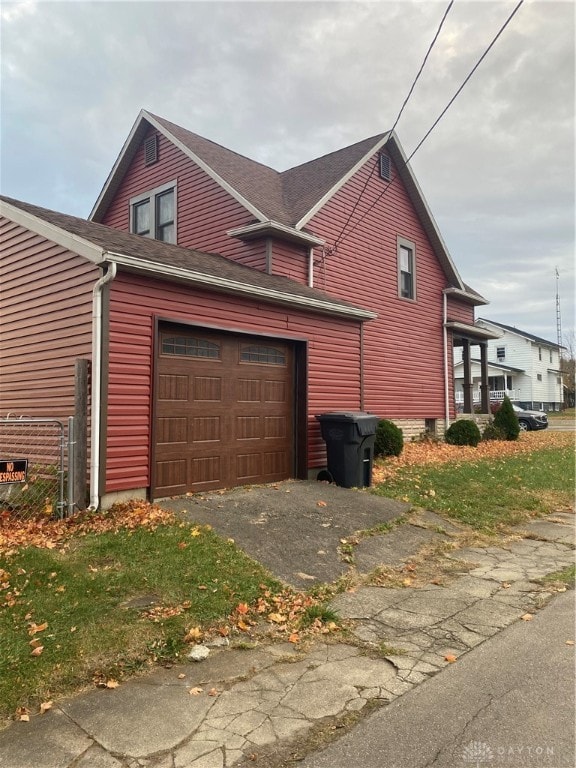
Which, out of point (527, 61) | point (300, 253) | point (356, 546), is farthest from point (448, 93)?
point (356, 546)

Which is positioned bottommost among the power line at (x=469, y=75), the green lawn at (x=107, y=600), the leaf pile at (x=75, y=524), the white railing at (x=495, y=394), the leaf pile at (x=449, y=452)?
the green lawn at (x=107, y=600)

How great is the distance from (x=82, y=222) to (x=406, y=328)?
10.7m

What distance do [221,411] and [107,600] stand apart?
4.24m

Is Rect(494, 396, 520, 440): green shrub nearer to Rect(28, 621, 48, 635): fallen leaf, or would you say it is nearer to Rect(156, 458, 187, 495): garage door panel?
Rect(156, 458, 187, 495): garage door panel

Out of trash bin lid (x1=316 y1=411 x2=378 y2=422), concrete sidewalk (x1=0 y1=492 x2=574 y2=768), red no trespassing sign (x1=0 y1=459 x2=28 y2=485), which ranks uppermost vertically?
trash bin lid (x1=316 y1=411 x2=378 y2=422)

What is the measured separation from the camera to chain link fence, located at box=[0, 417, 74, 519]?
661cm

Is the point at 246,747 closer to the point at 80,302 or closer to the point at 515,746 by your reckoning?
the point at 515,746

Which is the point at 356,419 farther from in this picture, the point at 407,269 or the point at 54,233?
the point at 407,269

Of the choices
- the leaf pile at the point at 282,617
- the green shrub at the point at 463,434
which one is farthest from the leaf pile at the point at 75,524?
the green shrub at the point at 463,434

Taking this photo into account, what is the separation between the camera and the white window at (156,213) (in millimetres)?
15031

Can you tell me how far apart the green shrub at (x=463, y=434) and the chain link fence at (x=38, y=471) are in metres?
12.5

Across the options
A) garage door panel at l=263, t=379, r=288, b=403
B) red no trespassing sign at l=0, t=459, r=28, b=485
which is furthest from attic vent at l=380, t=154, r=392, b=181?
red no trespassing sign at l=0, t=459, r=28, b=485

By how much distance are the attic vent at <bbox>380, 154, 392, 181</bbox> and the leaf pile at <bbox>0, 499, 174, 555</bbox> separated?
13.2 metres

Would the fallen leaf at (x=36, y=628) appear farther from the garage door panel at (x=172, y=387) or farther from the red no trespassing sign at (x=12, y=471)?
the garage door panel at (x=172, y=387)
